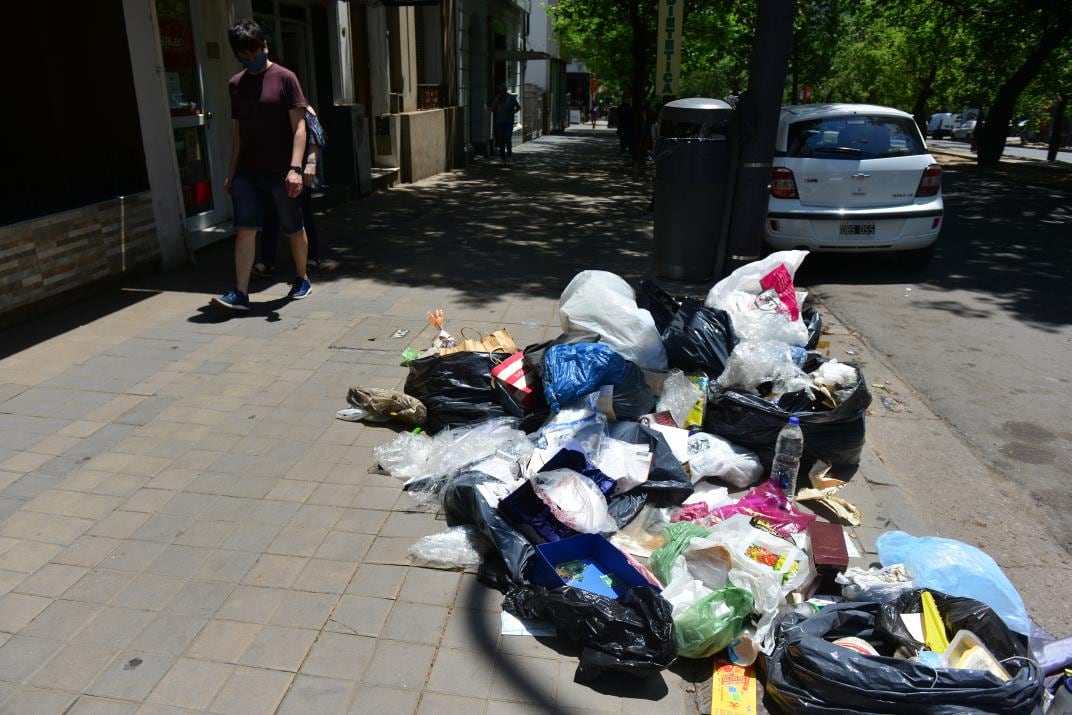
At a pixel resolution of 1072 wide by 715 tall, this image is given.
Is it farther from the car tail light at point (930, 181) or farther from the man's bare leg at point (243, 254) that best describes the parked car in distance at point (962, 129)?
the man's bare leg at point (243, 254)

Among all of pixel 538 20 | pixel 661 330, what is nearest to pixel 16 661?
pixel 661 330

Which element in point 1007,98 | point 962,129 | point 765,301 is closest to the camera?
point 765,301

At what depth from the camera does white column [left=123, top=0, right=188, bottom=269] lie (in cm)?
661

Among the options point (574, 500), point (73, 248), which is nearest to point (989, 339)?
point (574, 500)

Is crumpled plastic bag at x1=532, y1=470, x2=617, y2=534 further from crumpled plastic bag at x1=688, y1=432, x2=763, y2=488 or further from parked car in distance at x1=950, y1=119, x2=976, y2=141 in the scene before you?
parked car in distance at x1=950, y1=119, x2=976, y2=141

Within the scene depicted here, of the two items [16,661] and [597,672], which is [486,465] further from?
[16,661]

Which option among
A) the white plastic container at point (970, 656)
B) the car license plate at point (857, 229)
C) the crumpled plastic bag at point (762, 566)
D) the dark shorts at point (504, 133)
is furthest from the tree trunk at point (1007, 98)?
the white plastic container at point (970, 656)

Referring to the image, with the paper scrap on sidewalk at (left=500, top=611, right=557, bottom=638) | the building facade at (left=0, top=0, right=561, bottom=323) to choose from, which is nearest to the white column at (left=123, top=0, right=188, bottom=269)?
the building facade at (left=0, top=0, right=561, bottom=323)

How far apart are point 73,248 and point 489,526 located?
4.82 meters

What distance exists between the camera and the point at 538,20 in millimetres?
39125

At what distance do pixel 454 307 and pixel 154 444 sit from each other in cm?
302

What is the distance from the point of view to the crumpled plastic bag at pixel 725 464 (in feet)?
12.7

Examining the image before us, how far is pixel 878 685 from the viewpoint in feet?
7.55

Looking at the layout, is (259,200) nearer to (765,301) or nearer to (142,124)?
(142,124)
